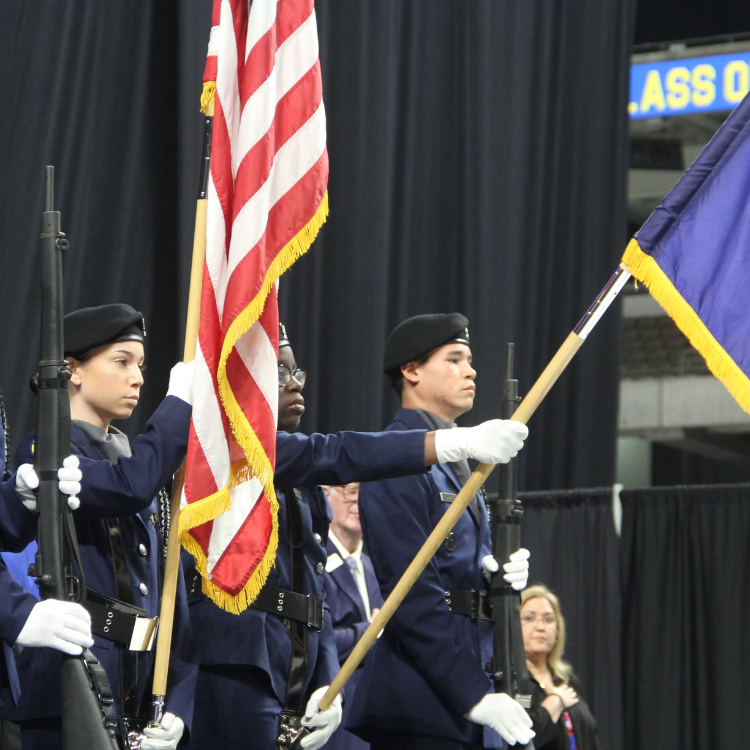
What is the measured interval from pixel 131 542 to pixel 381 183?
10.7ft

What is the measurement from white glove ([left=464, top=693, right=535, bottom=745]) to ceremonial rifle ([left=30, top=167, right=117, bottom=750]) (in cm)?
84

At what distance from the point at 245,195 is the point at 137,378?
0.42 metres

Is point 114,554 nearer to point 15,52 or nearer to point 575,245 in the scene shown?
point 15,52

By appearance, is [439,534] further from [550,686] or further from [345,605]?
[550,686]

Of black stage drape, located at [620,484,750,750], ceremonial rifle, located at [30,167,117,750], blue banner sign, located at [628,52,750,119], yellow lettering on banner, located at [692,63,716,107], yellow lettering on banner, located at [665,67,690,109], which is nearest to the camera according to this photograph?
ceremonial rifle, located at [30,167,117,750]

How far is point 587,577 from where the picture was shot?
17.6ft

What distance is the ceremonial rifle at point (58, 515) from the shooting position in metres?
2.09

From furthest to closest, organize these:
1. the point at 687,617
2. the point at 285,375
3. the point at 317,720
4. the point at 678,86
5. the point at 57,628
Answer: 1. the point at 678,86
2. the point at 687,617
3. the point at 285,375
4. the point at 317,720
5. the point at 57,628

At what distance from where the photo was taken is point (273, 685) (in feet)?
8.86

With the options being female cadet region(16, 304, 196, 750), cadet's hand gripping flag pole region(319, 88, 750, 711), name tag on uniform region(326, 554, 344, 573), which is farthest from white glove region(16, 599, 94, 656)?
name tag on uniform region(326, 554, 344, 573)

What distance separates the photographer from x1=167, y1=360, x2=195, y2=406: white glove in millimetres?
2572

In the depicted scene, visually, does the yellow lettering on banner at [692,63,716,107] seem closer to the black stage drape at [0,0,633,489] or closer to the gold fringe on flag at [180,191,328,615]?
the black stage drape at [0,0,633,489]

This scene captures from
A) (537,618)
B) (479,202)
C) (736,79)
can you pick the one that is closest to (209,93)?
(537,618)

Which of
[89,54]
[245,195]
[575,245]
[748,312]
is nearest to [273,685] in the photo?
[245,195]
